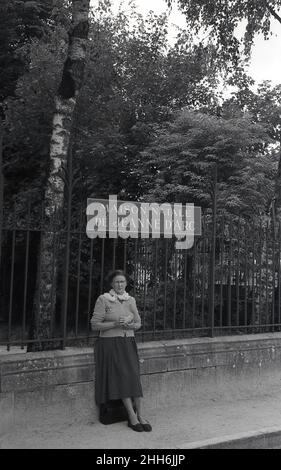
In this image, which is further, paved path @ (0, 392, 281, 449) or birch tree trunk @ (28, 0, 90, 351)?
birch tree trunk @ (28, 0, 90, 351)

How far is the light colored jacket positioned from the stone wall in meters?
0.45

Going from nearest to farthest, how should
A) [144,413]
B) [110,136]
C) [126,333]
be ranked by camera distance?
[126,333]
[144,413]
[110,136]

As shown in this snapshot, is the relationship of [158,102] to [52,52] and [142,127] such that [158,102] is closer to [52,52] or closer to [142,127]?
[142,127]

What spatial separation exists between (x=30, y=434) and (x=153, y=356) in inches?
69.5

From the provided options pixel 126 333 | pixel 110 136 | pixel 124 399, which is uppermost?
pixel 110 136

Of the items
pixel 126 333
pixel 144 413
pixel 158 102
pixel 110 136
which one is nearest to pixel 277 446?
pixel 144 413

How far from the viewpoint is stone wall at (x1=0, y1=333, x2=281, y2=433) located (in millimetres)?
5375

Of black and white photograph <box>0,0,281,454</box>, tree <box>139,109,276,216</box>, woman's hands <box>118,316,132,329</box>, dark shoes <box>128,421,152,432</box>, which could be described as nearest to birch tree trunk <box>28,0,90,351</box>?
black and white photograph <box>0,0,281,454</box>

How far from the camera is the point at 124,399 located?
219 inches

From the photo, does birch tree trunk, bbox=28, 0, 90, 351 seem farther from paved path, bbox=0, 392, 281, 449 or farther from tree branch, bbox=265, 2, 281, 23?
tree branch, bbox=265, 2, 281, 23

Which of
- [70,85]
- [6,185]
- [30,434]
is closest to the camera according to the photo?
[30,434]

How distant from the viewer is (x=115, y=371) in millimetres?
5641

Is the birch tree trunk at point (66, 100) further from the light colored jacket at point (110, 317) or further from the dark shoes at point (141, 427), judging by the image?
the dark shoes at point (141, 427)

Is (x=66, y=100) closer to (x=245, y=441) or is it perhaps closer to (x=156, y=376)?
(x=156, y=376)
